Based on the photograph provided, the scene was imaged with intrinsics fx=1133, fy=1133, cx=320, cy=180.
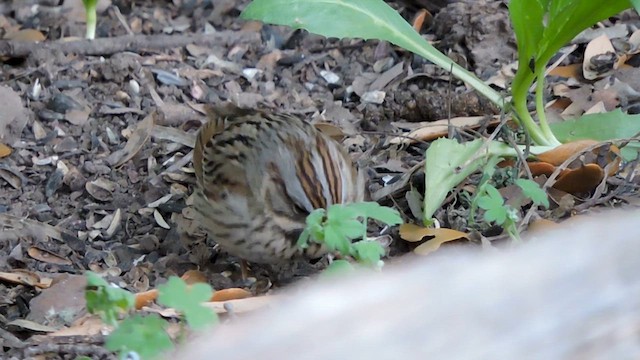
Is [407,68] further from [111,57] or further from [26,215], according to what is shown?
[26,215]

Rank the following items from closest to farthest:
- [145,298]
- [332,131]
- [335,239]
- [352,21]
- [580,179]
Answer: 1. [335,239]
2. [145,298]
3. [580,179]
4. [352,21]
5. [332,131]

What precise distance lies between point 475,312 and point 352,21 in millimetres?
2843

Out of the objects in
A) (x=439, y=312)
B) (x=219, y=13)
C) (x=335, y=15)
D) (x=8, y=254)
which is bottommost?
(x=8, y=254)

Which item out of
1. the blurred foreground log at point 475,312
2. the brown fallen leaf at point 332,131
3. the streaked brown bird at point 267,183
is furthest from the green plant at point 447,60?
the blurred foreground log at point 475,312

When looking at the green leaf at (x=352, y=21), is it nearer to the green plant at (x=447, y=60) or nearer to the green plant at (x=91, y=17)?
the green plant at (x=447, y=60)

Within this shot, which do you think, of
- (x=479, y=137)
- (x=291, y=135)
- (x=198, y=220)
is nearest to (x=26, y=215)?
(x=198, y=220)

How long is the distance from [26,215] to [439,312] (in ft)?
9.53

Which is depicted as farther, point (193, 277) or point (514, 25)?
point (514, 25)

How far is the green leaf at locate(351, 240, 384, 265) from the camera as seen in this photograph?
276 centimetres

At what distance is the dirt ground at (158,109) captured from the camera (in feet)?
12.8

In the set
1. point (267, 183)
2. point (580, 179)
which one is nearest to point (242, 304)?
point (267, 183)

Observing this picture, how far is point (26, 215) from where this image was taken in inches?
163

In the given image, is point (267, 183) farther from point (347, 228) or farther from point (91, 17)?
point (91, 17)

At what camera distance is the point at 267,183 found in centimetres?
368
